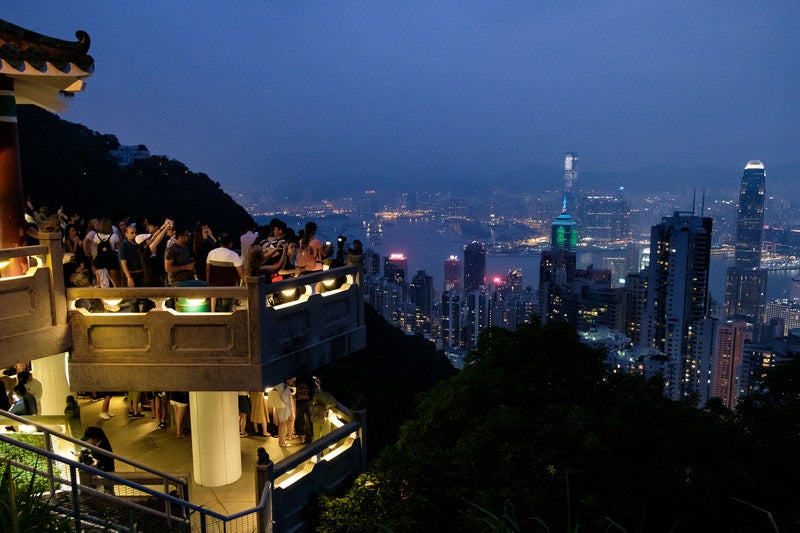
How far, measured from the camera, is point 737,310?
115 meters

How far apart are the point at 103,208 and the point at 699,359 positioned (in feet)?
224

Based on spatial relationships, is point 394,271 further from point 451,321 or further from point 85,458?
point 85,458

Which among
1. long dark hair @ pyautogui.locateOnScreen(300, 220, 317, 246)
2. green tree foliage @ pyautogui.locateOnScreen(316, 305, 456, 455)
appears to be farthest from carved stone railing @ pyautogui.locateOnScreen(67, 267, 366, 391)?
green tree foliage @ pyautogui.locateOnScreen(316, 305, 456, 455)

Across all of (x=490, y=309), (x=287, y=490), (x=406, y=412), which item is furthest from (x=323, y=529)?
(x=490, y=309)

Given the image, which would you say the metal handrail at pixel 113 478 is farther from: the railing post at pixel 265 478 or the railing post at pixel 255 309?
the railing post at pixel 255 309

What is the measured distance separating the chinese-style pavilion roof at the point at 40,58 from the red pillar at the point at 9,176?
1.25 feet

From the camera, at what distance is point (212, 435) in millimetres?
9609

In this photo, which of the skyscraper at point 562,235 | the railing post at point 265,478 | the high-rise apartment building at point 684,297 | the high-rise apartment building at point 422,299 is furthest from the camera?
the skyscraper at point 562,235

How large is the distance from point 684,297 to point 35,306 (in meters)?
79.9

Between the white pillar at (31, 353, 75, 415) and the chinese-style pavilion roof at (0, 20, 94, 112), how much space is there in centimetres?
448

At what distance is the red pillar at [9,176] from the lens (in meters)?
8.52

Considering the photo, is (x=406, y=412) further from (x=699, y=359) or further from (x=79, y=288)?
(x=699, y=359)

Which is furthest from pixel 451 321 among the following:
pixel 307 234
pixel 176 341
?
pixel 176 341

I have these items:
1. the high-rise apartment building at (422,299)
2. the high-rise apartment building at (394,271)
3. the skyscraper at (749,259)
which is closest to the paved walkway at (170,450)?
the high-rise apartment building at (422,299)
